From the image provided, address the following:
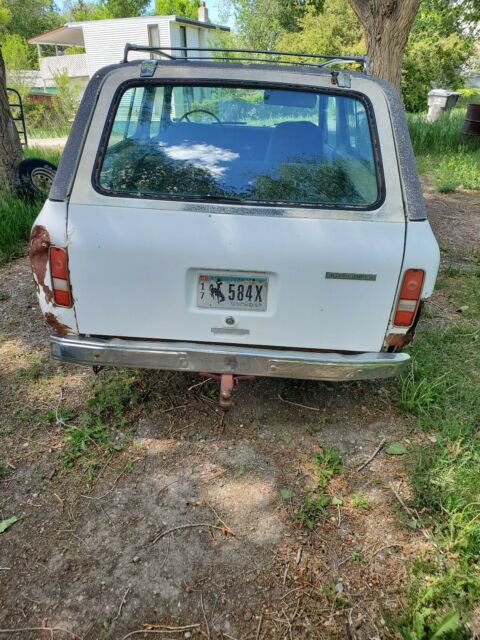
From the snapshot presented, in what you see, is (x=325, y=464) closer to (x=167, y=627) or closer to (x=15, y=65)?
(x=167, y=627)

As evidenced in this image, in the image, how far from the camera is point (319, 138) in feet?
9.07

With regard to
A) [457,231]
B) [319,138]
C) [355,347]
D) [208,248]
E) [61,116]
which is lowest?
[61,116]

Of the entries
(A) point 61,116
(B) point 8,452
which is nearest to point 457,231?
(B) point 8,452

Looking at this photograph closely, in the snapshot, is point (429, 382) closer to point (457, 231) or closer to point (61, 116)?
point (457, 231)

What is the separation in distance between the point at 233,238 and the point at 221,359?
625 millimetres

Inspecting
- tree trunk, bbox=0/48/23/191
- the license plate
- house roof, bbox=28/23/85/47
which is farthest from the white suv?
house roof, bbox=28/23/85/47

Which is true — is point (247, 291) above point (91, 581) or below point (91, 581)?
above

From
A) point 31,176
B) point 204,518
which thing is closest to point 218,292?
point 204,518

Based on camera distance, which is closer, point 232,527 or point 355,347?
point 232,527

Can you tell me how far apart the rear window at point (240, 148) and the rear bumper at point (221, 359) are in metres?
0.76

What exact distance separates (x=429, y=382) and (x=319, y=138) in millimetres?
1847

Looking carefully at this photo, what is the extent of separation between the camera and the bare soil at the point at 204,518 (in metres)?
1.96

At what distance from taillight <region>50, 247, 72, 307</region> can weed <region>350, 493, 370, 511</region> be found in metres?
1.80

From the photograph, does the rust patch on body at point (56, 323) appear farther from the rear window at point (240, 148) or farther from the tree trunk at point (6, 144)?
the tree trunk at point (6, 144)
